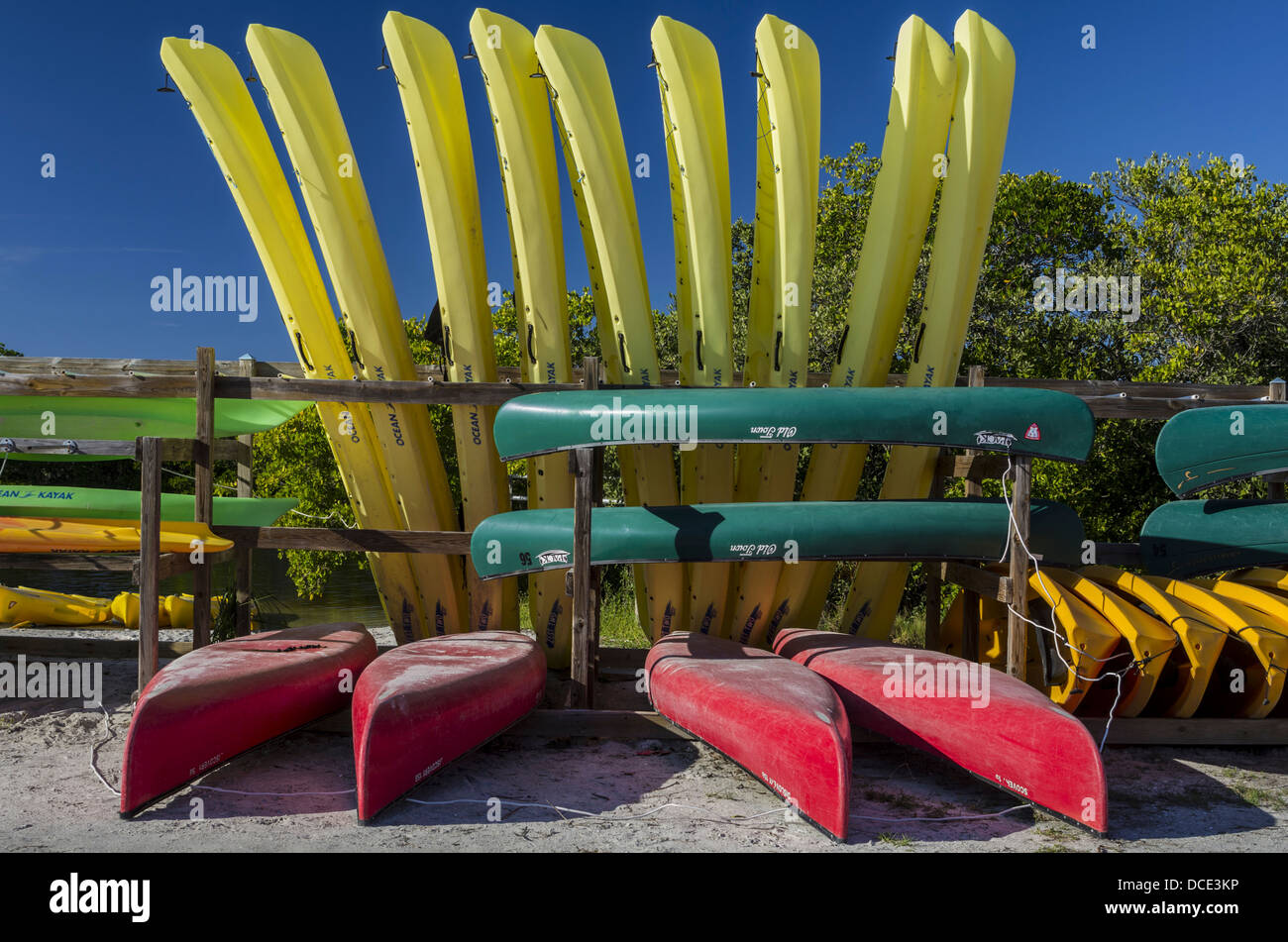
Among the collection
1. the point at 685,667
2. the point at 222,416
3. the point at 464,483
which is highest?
the point at 222,416

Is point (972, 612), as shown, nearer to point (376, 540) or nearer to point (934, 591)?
point (934, 591)

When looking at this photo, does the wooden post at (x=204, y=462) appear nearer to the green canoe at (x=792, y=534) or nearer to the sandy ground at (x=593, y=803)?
the sandy ground at (x=593, y=803)

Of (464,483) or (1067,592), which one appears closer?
(1067,592)

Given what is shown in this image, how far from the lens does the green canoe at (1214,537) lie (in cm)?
535

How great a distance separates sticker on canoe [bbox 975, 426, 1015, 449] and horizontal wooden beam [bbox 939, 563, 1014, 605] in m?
0.70

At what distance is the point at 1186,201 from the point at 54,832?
13.7m

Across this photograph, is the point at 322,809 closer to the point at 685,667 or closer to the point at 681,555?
the point at 685,667

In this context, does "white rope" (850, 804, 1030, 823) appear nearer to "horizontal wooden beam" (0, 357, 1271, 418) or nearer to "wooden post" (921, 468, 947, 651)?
"wooden post" (921, 468, 947, 651)

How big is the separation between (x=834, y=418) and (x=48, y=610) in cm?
734

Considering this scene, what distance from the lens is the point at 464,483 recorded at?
6.00m

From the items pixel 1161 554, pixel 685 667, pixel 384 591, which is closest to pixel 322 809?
pixel 685 667

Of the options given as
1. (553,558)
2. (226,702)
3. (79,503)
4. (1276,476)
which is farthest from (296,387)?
(1276,476)

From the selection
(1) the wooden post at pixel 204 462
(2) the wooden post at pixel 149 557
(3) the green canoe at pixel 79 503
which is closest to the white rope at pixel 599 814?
(2) the wooden post at pixel 149 557

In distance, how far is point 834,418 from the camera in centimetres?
Result: 460
